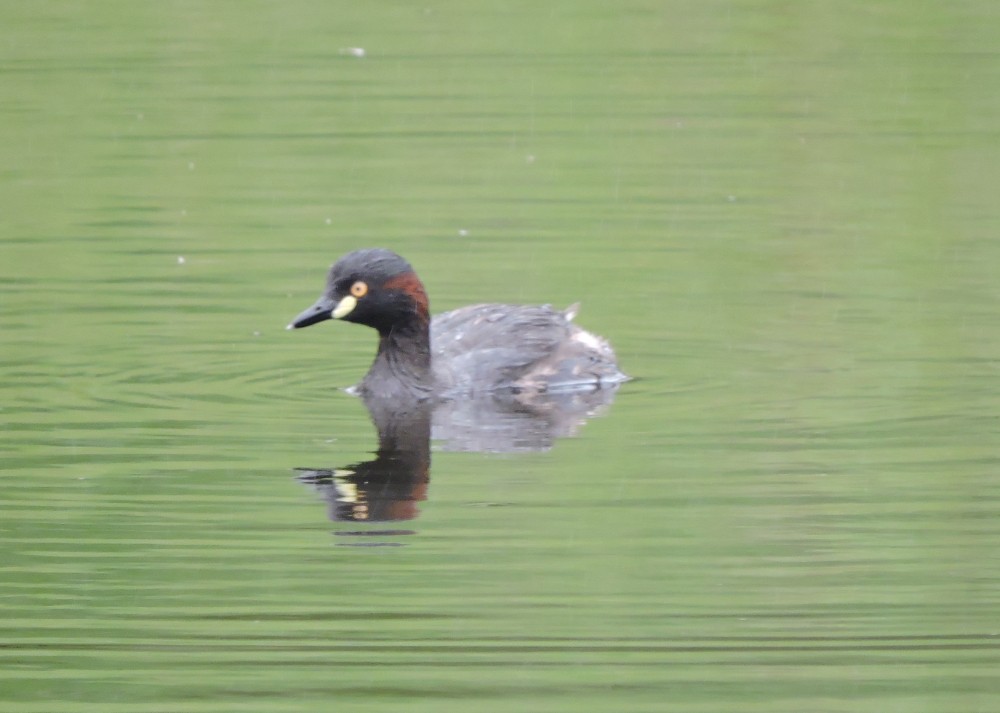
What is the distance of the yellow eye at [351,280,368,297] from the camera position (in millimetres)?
11258

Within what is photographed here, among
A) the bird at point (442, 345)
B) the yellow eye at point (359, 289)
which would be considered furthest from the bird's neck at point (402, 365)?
the yellow eye at point (359, 289)

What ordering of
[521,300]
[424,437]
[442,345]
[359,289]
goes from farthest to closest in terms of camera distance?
[521,300], [442,345], [359,289], [424,437]

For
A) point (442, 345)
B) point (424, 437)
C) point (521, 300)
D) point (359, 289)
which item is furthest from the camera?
point (521, 300)

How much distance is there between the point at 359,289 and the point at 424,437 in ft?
3.76

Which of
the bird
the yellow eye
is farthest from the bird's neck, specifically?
the yellow eye

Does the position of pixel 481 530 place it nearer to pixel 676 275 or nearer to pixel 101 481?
pixel 101 481

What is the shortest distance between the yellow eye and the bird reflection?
524 mm

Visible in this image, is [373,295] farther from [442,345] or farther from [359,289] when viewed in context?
[442,345]

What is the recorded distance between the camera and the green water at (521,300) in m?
7.40

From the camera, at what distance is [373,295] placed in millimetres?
11305

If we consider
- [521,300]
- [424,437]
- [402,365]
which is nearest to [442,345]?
[402,365]

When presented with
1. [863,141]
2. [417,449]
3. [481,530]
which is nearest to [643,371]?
[417,449]

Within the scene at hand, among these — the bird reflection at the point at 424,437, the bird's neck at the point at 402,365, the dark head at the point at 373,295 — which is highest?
the dark head at the point at 373,295

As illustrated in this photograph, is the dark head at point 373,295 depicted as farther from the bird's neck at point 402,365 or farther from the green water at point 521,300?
the green water at point 521,300
